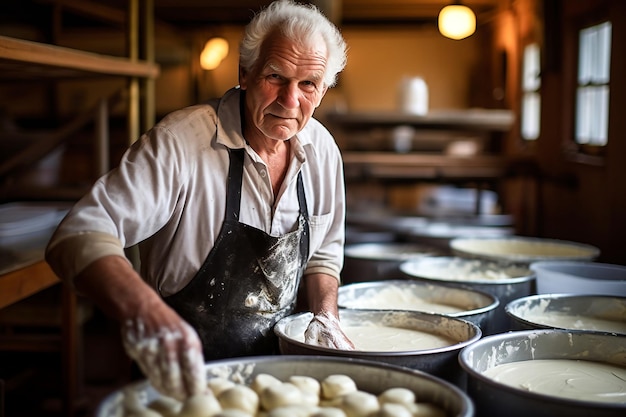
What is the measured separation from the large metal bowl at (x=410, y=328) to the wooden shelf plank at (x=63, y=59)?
4.37 feet

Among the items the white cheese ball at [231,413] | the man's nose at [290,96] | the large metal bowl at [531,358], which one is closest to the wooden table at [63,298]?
the man's nose at [290,96]

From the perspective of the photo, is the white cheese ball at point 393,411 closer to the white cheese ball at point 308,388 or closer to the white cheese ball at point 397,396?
the white cheese ball at point 397,396

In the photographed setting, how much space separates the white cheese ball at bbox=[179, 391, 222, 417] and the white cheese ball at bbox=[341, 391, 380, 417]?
0.88 feet

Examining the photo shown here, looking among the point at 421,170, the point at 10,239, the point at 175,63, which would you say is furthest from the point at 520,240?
the point at 175,63

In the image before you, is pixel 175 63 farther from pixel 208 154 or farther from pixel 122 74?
pixel 208 154

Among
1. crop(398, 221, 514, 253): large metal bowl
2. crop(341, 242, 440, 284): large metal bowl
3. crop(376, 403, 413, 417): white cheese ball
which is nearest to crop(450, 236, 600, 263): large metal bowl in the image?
crop(398, 221, 514, 253): large metal bowl

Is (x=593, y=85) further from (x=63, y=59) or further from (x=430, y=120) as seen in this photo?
(x=63, y=59)

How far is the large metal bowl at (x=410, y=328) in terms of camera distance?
172 cm

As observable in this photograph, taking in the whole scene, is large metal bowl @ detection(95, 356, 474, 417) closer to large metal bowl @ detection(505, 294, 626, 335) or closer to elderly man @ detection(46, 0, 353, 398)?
elderly man @ detection(46, 0, 353, 398)

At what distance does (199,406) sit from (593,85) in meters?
4.58

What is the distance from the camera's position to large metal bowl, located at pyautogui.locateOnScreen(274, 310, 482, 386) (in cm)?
172

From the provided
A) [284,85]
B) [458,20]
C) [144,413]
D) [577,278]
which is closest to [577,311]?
[577,278]

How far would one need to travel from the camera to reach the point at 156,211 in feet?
6.53

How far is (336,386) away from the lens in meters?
1.58
